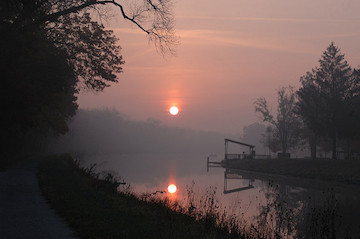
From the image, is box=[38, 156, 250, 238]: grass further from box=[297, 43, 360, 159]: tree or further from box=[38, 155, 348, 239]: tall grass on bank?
box=[297, 43, 360, 159]: tree

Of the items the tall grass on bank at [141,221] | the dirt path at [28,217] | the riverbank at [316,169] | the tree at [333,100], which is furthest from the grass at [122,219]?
the tree at [333,100]

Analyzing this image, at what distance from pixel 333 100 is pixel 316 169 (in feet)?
29.3

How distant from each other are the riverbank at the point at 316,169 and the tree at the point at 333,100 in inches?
155

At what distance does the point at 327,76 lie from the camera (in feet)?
176

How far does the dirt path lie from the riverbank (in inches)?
1191

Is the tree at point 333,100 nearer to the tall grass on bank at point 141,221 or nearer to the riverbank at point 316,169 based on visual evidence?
the riverbank at point 316,169

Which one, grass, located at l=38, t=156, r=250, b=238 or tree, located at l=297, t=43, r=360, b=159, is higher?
tree, located at l=297, t=43, r=360, b=159

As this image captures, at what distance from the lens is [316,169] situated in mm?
46062

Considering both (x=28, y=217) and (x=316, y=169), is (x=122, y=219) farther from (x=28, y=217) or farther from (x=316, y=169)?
(x=316, y=169)

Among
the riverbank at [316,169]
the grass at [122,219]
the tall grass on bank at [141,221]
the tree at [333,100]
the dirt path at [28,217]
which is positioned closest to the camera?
the dirt path at [28,217]

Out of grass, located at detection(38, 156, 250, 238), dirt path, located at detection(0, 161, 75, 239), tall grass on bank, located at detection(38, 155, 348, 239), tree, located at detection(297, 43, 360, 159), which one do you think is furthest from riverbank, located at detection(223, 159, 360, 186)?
dirt path, located at detection(0, 161, 75, 239)

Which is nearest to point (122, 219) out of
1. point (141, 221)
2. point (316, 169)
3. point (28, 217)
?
point (141, 221)

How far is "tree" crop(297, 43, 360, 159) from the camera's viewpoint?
4781 centimetres

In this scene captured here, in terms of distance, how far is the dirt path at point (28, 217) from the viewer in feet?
31.9
